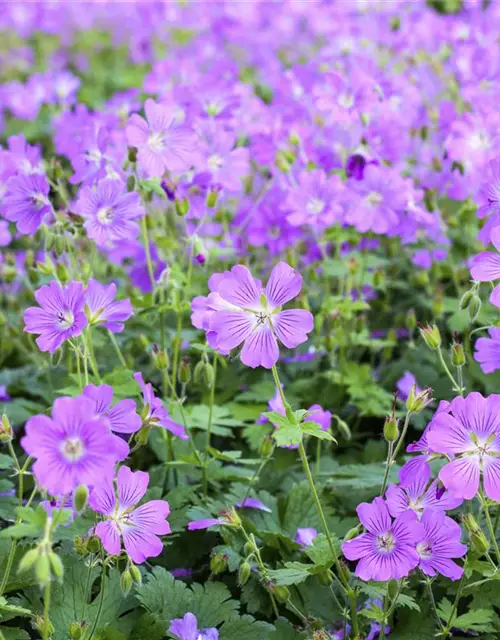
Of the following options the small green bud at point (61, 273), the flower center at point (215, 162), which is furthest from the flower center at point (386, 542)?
the flower center at point (215, 162)

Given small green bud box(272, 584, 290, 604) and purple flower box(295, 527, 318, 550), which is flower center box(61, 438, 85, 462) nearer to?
small green bud box(272, 584, 290, 604)

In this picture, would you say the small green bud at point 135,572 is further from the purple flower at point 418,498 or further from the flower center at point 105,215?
the flower center at point 105,215

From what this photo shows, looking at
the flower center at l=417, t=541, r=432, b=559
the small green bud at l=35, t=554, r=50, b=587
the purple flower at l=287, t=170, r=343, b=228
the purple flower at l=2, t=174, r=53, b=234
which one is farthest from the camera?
the purple flower at l=287, t=170, r=343, b=228

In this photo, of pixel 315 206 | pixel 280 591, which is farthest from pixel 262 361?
pixel 315 206

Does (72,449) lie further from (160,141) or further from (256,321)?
(160,141)

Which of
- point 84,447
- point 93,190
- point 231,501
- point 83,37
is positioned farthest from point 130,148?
point 83,37

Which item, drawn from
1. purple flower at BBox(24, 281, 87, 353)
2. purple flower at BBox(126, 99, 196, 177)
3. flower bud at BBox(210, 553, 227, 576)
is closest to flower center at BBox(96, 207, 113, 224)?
purple flower at BBox(126, 99, 196, 177)

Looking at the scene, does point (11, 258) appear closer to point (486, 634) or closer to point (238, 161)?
point (238, 161)
